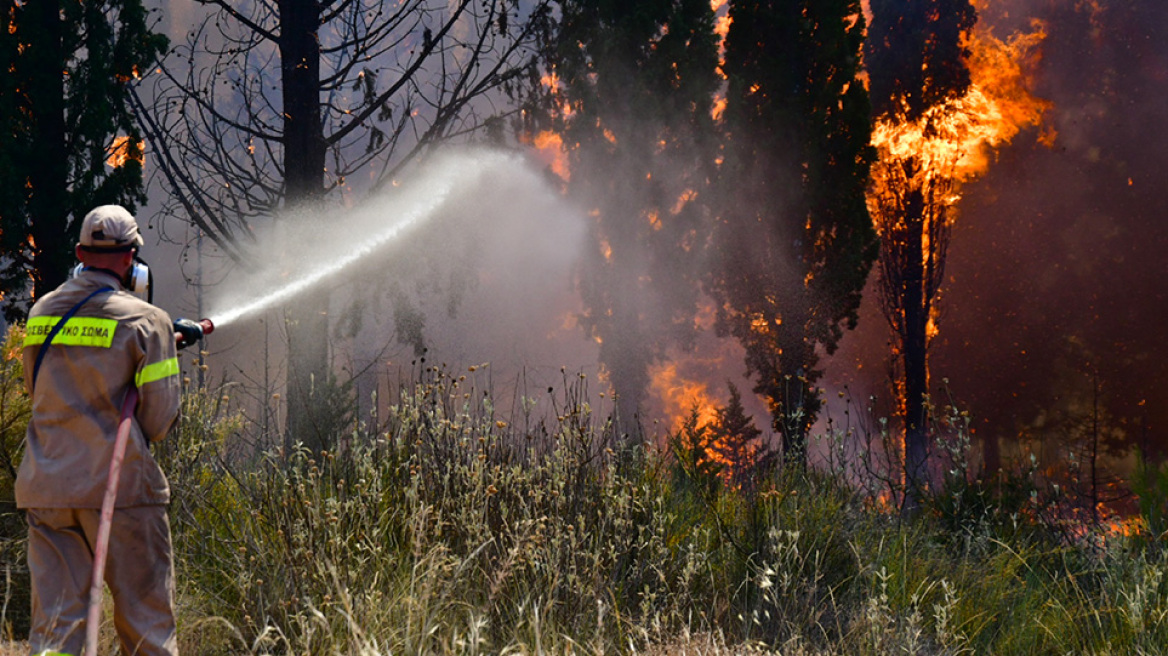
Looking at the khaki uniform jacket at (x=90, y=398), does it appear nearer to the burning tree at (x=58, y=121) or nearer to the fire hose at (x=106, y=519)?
the fire hose at (x=106, y=519)

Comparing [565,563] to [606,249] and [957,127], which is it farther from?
[957,127]

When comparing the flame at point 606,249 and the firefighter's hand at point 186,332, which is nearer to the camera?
the firefighter's hand at point 186,332

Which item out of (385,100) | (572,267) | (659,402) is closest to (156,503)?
(385,100)

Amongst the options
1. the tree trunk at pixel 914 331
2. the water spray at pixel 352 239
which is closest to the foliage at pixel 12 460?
the water spray at pixel 352 239

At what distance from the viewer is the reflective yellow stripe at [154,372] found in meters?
3.17

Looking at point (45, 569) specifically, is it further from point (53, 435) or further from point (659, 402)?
point (659, 402)

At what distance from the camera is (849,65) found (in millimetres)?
12969

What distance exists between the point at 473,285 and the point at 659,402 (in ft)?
26.7

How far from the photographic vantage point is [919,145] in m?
15.2

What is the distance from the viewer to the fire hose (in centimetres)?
249

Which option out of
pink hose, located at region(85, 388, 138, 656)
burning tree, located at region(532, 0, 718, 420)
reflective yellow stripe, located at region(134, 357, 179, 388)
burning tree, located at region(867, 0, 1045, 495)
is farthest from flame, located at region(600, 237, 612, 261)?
pink hose, located at region(85, 388, 138, 656)

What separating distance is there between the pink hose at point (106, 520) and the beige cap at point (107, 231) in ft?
1.91

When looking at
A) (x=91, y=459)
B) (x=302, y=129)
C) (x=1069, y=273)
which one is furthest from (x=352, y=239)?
(x=1069, y=273)

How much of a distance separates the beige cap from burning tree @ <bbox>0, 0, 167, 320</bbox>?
25.5 ft
